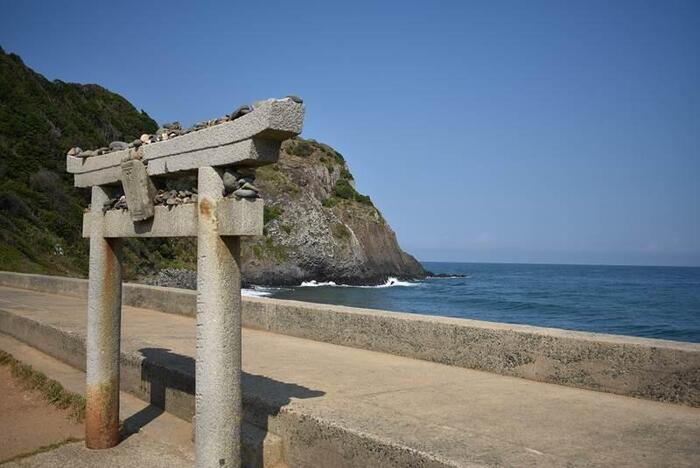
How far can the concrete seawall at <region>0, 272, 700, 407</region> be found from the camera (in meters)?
5.02

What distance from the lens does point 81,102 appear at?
169ft

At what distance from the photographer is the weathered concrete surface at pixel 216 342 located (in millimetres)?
3818

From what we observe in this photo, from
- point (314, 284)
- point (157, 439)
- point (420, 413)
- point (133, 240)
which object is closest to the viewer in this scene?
point (420, 413)

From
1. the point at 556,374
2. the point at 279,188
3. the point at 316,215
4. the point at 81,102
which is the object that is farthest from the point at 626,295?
the point at 556,374

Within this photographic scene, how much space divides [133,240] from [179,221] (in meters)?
39.7

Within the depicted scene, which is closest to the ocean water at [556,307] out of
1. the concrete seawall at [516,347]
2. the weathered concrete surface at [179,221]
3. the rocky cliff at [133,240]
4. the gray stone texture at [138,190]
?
the rocky cliff at [133,240]

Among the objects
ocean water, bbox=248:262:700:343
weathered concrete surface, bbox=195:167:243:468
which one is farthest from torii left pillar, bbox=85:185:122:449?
ocean water, bbox=248:262:700:343

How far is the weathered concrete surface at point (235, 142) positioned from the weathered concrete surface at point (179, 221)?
28cm

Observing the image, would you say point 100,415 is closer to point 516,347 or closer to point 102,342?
point 102,342

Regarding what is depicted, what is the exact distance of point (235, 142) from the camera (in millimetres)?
3781

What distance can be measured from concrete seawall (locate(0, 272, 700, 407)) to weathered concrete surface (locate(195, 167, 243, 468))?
3252 millimetres

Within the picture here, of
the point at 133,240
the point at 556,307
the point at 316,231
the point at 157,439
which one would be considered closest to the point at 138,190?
the point at 157,439

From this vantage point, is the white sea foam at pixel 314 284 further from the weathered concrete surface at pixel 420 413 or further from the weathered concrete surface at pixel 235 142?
the weathered concrete surface at pixel 235 142

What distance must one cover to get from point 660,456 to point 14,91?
4988cm
